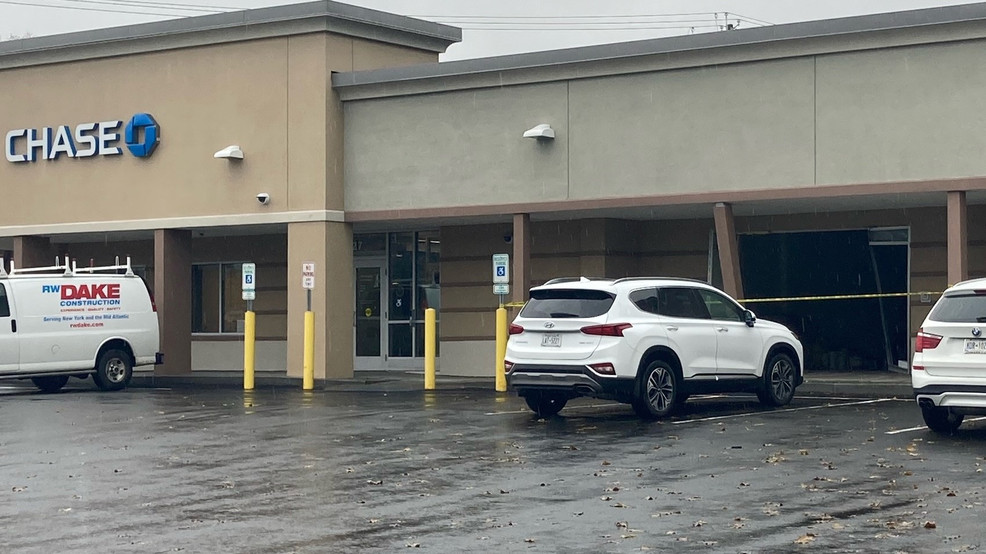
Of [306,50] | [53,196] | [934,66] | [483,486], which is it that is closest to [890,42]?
[934,66]

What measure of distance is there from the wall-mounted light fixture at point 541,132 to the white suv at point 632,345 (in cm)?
679

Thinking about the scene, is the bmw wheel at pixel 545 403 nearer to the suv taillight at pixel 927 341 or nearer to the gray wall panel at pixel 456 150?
the suv taillight at pixel 927 341

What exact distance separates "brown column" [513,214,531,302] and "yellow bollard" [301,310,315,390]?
3615mm

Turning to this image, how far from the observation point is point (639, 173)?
81.1 feet

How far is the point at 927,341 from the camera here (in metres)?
15.7

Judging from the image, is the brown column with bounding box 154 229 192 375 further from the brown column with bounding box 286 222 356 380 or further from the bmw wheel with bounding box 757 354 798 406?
the bmw wheel with bounding box 757 354 798 406

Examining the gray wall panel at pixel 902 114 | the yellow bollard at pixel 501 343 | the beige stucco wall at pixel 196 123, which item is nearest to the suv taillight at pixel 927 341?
the gray wall panel at pixel 902 114

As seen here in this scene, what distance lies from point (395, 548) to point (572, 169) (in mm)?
16642

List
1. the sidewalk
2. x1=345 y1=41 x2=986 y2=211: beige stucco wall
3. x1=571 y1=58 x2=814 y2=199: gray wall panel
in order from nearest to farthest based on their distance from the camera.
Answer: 1. x1=345 y1=41 x2=986 y2=211: beige stucco wall
2. the sidewalk
3. x1=571 y1=58 x2=814 y2=199: gray wall panel

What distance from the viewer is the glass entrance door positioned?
31438 millimetres

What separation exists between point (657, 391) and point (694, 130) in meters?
7.31

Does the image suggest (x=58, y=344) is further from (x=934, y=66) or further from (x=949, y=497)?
(x=949, y=497)

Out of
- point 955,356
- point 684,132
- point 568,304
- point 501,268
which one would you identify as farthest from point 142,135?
point 955,356

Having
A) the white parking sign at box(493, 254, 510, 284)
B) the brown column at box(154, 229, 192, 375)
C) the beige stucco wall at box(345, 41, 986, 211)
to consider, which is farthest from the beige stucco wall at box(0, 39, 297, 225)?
the white parking sign at box(493, 254, 510, 284)
